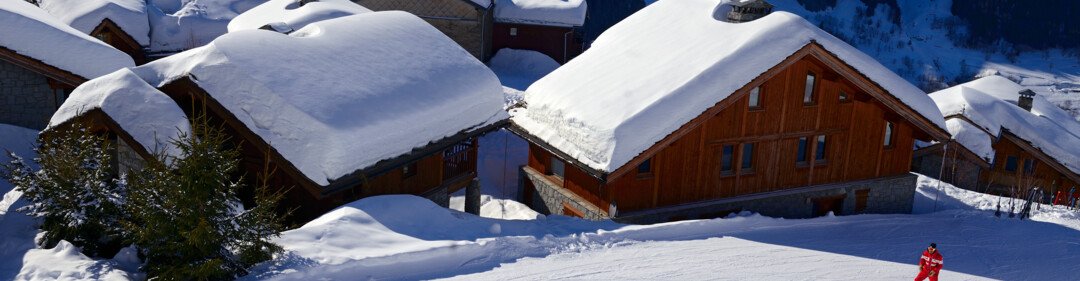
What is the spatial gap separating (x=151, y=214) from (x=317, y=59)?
6.92m

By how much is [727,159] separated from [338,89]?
378 inches

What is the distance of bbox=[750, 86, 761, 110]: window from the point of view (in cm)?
2064

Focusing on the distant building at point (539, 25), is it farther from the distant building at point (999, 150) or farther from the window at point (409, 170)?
the window at point (409, 170)

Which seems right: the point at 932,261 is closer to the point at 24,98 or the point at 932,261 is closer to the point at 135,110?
the point at 135,110

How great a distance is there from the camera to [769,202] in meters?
21.6

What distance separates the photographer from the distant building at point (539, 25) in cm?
4094

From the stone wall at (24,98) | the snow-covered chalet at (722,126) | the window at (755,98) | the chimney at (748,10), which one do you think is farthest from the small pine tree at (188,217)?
the chimney at (748,10)

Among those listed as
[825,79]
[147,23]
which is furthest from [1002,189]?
[147,23]

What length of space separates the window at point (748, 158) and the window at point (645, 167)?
271 centimetres

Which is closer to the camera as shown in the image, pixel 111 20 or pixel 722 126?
pixel 722 126

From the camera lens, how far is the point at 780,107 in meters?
21.0

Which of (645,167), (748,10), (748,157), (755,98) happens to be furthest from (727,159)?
(748,10)

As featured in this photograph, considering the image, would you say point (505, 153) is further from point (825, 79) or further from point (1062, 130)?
point (1062, 130)

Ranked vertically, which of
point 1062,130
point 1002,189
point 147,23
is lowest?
point 1002,189
